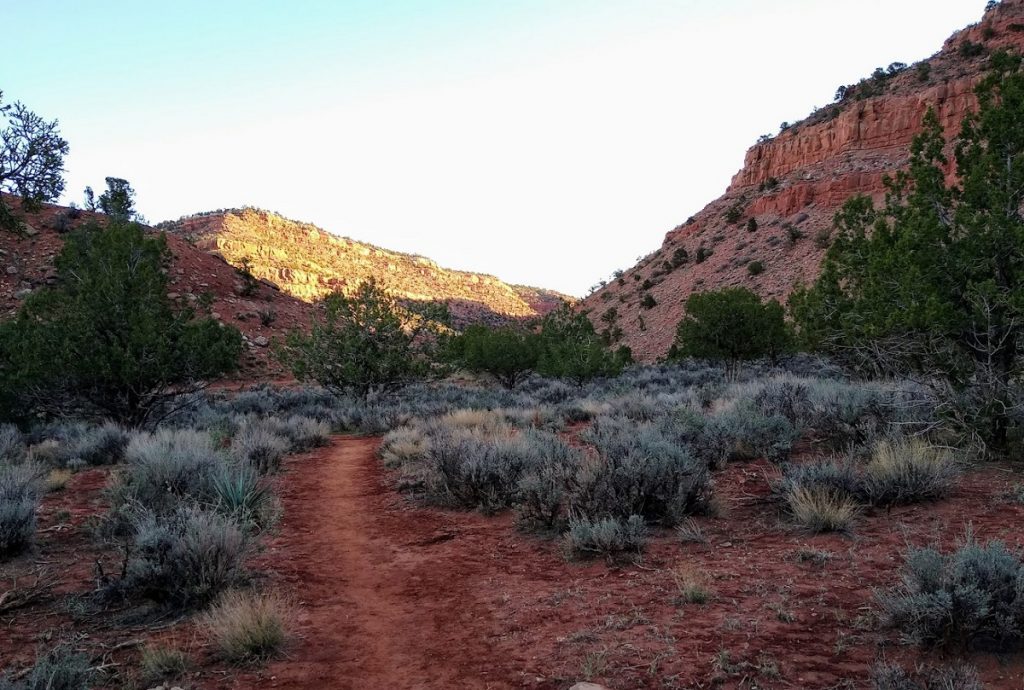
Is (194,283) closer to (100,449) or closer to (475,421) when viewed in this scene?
(100,449)

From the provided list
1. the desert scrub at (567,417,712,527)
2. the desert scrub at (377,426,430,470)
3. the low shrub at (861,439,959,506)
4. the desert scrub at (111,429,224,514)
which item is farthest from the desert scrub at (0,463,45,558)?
the low shrub at (861,439,959,506)

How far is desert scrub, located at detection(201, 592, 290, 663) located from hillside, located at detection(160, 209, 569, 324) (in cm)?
3636

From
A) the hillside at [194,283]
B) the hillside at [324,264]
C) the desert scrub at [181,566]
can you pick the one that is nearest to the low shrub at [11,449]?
the desert scrub at [181,566]

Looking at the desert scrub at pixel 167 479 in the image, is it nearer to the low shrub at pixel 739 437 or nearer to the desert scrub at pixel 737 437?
the desert scrub at pixel 737 437

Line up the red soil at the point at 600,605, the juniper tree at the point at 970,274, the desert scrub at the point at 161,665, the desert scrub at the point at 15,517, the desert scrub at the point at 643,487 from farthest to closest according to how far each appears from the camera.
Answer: the juniper tree at the point at 970,274, the desert scrub at the point at 643,487, the desert scrub at the point at 15,517, the desert scrub at the point at 161,665, the red soil at the point at 600,605

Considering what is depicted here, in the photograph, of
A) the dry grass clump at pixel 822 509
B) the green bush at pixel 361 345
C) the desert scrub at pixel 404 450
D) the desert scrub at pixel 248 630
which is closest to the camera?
the desert scrub at pixel 248 630

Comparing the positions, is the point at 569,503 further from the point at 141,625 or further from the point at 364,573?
the point at 141,625

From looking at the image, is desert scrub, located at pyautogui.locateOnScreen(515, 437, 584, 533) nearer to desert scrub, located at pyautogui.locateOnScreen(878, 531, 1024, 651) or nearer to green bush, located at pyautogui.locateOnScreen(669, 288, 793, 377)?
desert scrub, located at pyautogui.locateOnScreen(878, 531, 1024, 651)

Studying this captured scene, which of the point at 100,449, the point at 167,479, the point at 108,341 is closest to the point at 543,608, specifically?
the point at 167,479

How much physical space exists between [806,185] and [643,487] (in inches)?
1945

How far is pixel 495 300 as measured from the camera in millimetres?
88812

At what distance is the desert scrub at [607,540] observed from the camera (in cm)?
561

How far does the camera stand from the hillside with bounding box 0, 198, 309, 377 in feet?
111

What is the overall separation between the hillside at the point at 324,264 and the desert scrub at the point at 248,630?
36.4 meters
